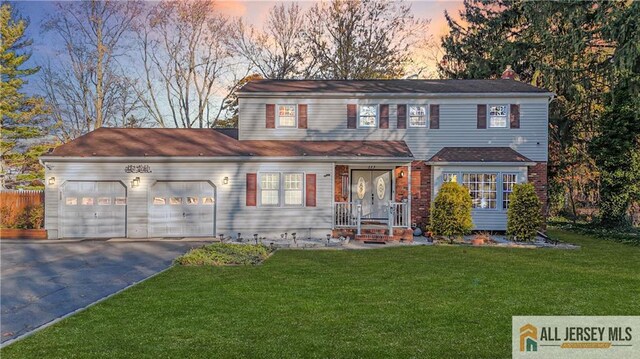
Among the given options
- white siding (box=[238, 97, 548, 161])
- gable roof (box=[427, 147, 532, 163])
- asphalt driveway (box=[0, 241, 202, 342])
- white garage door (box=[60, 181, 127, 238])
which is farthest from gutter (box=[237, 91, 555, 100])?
asphalt driveway (box=[0, 241, 202, 342])

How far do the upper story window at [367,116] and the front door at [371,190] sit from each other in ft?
6.94

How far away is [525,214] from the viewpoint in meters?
15.6

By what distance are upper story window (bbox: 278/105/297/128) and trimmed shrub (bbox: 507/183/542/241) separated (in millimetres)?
9637

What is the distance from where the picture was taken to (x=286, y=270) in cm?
1043

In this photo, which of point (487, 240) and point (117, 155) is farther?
point (117, 155)

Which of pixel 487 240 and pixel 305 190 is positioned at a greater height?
pixel 305 190

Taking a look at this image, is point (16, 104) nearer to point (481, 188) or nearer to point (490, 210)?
point (481, 188)

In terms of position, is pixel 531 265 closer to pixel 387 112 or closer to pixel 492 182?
pixel 492 182

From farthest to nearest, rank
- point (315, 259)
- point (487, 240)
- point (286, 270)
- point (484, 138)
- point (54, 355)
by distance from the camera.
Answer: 1. point (484, 138)
2. point (487, 240)
3. point (315, 259)
4. point (286, 270)
5. point (54, 355)

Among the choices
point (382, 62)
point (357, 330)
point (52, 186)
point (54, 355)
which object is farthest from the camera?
point (382, 62)

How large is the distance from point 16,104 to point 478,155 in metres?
27.4

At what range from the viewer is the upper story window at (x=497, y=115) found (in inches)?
731

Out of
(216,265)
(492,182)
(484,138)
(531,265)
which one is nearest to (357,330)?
(216,265)

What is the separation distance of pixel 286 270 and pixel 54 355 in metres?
5.84
